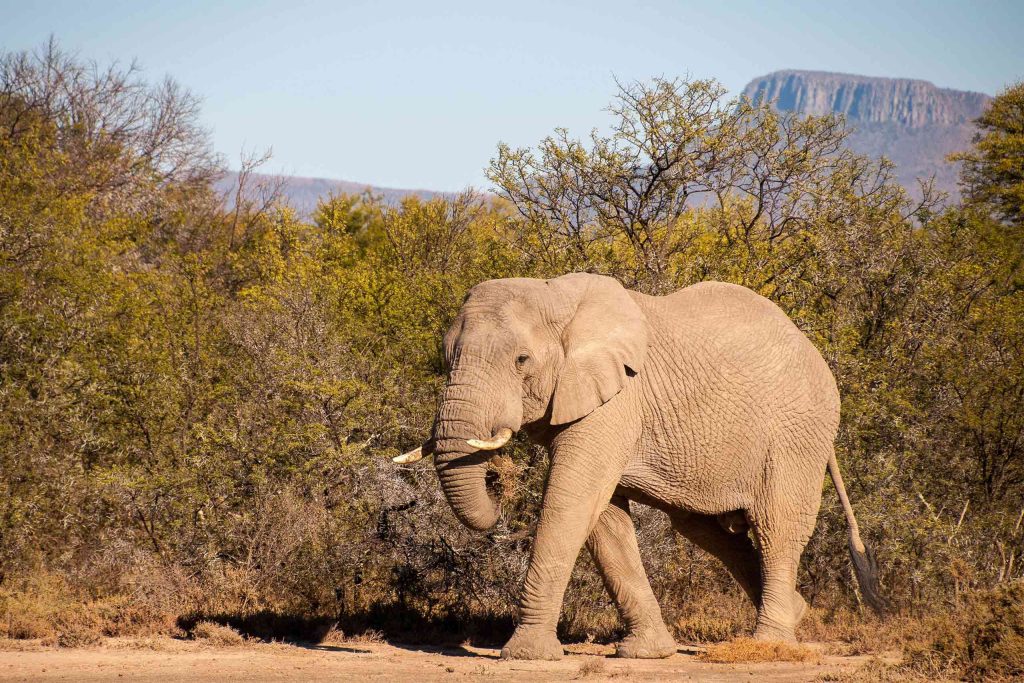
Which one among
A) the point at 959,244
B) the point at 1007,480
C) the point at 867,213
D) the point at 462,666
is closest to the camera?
the point at 462,666

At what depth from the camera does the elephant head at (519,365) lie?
8750mm

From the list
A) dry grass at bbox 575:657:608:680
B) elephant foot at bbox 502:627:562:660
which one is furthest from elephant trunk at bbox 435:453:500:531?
dry grass at bbox 575:657:608:680

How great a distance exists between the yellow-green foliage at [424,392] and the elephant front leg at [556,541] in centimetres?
192

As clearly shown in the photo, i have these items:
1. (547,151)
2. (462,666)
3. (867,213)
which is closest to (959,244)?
(867,213)

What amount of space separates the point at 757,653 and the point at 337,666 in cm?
322

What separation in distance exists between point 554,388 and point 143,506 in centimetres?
452

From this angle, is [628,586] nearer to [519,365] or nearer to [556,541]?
[556,541]

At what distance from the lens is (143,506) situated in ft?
37.3

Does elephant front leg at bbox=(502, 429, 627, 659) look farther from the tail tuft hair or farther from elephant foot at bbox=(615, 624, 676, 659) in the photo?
the tail tuft hair

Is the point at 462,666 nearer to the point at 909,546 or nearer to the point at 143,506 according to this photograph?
the point at 143,506

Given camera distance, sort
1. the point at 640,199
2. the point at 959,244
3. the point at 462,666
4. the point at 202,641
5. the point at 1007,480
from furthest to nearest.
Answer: the point at 959,244 → the point at 640,199 → the point at 1007,480 → the point at 202,641 → the point at 462,666

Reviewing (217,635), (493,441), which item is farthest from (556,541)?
(217,635)

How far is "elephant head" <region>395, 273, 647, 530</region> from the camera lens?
875 cm

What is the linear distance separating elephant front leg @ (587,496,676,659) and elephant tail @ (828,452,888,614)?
75.6 inches
